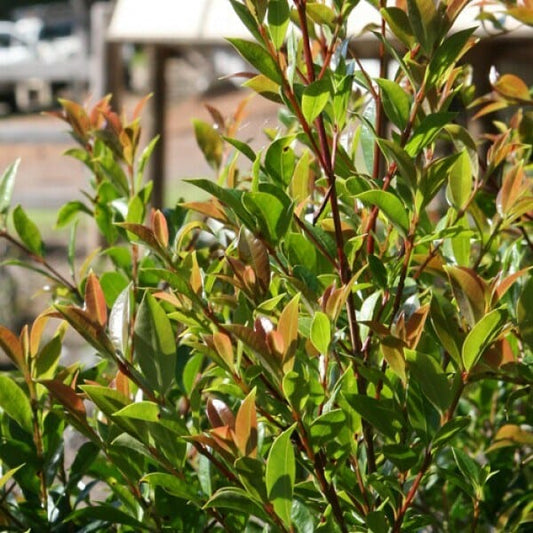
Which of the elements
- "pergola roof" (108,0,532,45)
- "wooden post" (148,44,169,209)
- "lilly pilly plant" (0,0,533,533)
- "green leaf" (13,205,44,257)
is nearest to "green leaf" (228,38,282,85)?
"lilly pilly plant" (0,0,533,533)

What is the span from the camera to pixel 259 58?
1.08 metres

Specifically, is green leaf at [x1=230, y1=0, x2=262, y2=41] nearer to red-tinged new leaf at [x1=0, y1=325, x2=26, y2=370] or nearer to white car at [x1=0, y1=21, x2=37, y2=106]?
red-tinged new leaf at [x1=0, y1=325, x2=26, y2=370]

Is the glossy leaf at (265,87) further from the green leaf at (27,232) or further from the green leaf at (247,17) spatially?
the green leaf at (27,232)

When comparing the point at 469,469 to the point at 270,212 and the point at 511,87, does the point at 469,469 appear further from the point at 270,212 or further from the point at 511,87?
the point at 511,87

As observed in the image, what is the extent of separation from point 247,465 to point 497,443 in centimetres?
32

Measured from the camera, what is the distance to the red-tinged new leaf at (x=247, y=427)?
98 cm

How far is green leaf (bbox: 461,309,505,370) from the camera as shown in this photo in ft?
3.19

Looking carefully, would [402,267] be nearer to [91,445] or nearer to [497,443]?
[497,443]

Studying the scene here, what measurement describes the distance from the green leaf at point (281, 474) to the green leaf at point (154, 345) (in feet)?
0.51

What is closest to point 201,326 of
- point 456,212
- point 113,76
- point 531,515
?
point 456,212

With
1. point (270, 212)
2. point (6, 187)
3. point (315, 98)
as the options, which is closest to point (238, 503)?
point (270, 212)

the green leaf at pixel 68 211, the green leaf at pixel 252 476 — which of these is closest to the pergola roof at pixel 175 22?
the green leaf at pixel 68 211

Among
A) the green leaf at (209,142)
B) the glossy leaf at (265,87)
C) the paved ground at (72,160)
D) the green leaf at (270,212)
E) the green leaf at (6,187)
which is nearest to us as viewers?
the green leaf at (270,212)

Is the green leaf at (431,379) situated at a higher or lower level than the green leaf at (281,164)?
lower
